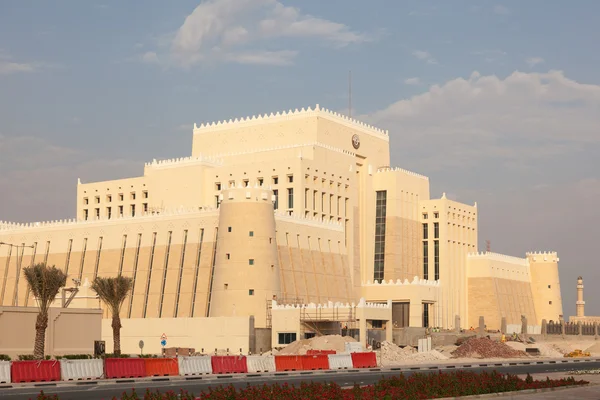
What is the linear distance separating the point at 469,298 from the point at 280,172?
3593cm

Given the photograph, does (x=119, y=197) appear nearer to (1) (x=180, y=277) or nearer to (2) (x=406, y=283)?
(1) (x=180, y=277)

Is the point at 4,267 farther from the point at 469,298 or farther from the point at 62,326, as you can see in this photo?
the point at 469,298

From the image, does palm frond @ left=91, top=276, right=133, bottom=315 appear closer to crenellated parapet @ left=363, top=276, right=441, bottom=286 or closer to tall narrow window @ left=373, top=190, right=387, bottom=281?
crenellated parapet @ left=363, top=276, right=441, bottom=286

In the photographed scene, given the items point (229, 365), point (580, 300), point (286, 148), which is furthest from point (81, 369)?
point (580, 300)

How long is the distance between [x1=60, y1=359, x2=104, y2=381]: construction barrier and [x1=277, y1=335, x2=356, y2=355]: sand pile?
99.6 feet

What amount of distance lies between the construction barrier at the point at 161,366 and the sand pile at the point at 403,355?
96.4ft

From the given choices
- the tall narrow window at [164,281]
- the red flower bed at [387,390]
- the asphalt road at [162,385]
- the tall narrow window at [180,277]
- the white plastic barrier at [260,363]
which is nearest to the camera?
the red flower bed at [387,390]

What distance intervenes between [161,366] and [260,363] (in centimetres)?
819

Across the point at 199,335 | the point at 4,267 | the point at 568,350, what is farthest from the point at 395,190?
Result: the point at 4,267

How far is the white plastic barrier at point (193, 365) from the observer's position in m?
54.0

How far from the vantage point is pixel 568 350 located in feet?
338

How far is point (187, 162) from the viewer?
11100 centimetres

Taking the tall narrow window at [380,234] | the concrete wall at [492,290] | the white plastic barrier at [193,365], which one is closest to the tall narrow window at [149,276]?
the tall narrow window at [380,234]

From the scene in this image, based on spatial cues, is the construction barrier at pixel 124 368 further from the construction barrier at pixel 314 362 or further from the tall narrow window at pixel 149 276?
the tall narrow window at pixel 149 276
